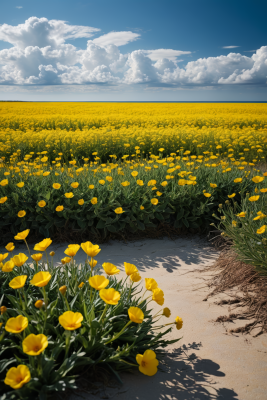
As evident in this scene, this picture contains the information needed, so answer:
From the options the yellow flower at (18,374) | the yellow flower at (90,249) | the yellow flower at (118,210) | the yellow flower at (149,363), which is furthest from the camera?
the yellow flower at (118,210)

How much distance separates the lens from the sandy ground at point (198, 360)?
1.68 metres

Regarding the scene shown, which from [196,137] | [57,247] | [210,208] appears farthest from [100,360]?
[196,137]

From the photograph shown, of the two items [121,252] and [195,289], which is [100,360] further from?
[121,252]

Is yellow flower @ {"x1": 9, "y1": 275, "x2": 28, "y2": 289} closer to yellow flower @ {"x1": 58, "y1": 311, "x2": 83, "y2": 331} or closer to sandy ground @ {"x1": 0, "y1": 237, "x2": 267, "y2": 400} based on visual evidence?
yellow flower @ {"x1": 58, "y1": 311, "x2": 83, "y2": 331}

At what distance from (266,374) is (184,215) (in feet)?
8.12

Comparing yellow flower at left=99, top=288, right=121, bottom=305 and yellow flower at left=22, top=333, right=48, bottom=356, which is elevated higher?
yellow flower at left=99, top=288, right=121, bottom=305

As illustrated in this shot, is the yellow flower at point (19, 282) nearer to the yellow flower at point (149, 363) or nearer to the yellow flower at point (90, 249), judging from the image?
the yellow flower at point (90, 249)

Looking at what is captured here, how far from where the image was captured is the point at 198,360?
1.96 meters

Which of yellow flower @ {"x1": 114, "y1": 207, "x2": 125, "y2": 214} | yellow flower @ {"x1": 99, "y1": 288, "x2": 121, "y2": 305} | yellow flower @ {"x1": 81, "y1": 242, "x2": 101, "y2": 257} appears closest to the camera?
Answer: yellow flower @ {"x1": 99, "y1": 288, "x2": 121, "y2": 305}

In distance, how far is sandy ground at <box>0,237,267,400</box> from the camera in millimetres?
1682

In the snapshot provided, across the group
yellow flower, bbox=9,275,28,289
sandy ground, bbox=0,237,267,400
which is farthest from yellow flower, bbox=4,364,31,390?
sandy ground, bbox=0,237,267,400

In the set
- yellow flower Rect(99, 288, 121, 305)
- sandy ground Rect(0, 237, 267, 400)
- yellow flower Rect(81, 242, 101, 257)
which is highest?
yellow flower Rect(81, 242, 101, 257)

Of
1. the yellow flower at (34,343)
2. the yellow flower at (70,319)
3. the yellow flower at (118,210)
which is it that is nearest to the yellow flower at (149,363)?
the yellow flower at (70,319)

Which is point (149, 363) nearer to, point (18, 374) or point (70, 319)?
point (70, 319)
